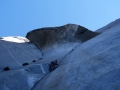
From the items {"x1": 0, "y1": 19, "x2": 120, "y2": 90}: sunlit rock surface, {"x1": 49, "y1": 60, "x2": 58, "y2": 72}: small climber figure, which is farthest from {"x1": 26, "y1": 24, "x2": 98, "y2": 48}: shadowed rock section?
{"x1": 49, "y1": 60, "x2": 58, "y2": 72}: small climber figure

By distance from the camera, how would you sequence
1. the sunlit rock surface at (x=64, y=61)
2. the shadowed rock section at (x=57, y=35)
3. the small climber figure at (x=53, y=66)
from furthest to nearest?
the shadowed rock section at (x=57, y=35) < the small climber figure at (x=53, y=66) < the sunlit rock surface at (x=64, y=61)

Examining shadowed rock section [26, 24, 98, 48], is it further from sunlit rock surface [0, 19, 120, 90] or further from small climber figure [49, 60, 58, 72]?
small climber figure [49, 60, 58, 72]

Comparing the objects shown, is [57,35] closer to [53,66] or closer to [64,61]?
[53,66]

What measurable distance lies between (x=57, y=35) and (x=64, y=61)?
173 inches

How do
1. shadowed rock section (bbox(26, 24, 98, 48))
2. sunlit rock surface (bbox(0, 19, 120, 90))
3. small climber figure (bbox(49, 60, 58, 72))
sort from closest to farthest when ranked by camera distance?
1. sunlit rock surface (bbox(0, 19, 120, 90))
2. small climber figure (bbox(49, 60, 58, 72))
3. shadowed rock section (bbox(26, 24, 98, 48))

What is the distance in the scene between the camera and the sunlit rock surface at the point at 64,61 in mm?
2256

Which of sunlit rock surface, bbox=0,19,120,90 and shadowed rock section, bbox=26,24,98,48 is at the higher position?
sunlit rock surface, bbox=0,19,120,90

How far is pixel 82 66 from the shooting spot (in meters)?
2.76

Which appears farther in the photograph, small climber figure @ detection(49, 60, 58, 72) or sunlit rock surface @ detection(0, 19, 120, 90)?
small climber figure @ detection(49, 60, 58, 72)

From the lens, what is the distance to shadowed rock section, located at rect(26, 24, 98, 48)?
27.1 ft

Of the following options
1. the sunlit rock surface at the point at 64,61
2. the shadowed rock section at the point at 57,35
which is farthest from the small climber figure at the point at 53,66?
the shadowed rock section at the point at 57,35

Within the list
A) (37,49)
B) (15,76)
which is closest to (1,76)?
(15,76)

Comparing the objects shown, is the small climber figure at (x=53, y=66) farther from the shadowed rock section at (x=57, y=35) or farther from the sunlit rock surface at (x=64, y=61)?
the shadowed rock section at (x=57, y=35)

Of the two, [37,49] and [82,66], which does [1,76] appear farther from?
[37,49]
